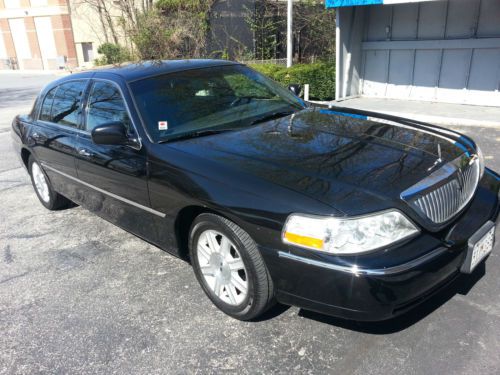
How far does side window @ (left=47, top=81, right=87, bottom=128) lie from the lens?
4070 mm

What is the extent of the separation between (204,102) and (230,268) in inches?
57.1

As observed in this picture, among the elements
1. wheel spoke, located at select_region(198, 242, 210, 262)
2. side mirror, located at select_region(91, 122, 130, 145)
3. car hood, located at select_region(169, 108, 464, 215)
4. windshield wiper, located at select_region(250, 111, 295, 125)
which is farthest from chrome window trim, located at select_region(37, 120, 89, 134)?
wheel spoke, located at select_region(198, 242, 210, 262)

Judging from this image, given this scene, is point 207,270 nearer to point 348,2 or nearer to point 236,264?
point 236,264

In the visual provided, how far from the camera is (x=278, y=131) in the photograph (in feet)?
10.7

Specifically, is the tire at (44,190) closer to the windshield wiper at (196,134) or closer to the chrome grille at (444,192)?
the windshield wiper at (196,134)

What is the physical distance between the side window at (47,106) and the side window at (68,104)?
83 millimetres

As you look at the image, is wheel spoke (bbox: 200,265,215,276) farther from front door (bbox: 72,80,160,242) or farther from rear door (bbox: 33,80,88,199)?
rear door (bbox: 33,80,88,199)

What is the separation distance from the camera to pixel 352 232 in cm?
224

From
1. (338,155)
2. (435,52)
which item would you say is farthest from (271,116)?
(435,52)

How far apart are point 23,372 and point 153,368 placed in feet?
2.63

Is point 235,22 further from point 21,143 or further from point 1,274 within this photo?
point 1,274

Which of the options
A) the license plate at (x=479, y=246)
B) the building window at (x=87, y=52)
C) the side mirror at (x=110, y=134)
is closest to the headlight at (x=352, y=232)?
the license plate at (x=479, y=246)

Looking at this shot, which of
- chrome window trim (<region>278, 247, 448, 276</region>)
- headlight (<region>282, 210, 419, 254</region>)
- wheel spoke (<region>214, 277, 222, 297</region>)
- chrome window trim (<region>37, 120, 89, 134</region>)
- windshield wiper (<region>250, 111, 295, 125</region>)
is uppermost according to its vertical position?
windshield wiper (<region>250, 111, 295, 125</region>)

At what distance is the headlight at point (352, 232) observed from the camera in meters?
2.24
